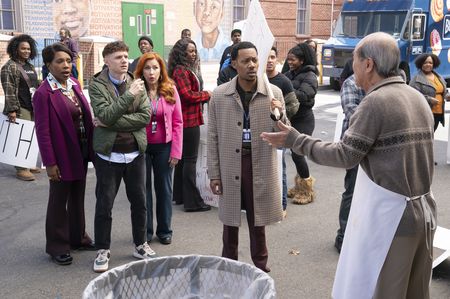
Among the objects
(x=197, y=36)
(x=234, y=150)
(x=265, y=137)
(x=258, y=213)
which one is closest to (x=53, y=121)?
(x=234, y=150)

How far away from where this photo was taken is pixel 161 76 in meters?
4.57

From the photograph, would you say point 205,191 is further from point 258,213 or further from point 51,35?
point 51,35

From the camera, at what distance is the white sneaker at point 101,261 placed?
432cm

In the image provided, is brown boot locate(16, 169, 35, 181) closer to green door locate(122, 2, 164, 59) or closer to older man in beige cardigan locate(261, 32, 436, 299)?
older man in beige cardigan locate(261, 32, 436, 299)

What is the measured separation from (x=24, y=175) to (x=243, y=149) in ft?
13.9

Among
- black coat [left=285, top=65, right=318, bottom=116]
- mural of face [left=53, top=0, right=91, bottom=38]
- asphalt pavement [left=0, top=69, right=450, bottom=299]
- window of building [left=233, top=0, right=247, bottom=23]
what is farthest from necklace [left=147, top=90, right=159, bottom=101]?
window of building [left=233, top=0, right=247, bottom=23]

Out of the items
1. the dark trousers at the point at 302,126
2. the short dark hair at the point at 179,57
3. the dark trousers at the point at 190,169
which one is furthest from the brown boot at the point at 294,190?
the short dark hair at the point at 179,57

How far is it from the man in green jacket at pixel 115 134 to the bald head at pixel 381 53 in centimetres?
189

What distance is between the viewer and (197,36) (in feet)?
67.9

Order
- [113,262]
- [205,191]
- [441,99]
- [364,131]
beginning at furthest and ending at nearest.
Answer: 1. [441,99]
2. [205,191]
3. [113,262]
4. [364,131]

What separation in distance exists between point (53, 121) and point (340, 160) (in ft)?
8.04

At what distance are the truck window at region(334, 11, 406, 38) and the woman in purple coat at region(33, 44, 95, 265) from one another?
13.4 m

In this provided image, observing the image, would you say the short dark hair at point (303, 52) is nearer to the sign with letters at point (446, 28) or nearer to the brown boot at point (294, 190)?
the brown boot at point (294, 190)

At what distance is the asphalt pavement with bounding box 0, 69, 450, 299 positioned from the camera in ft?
13.5
